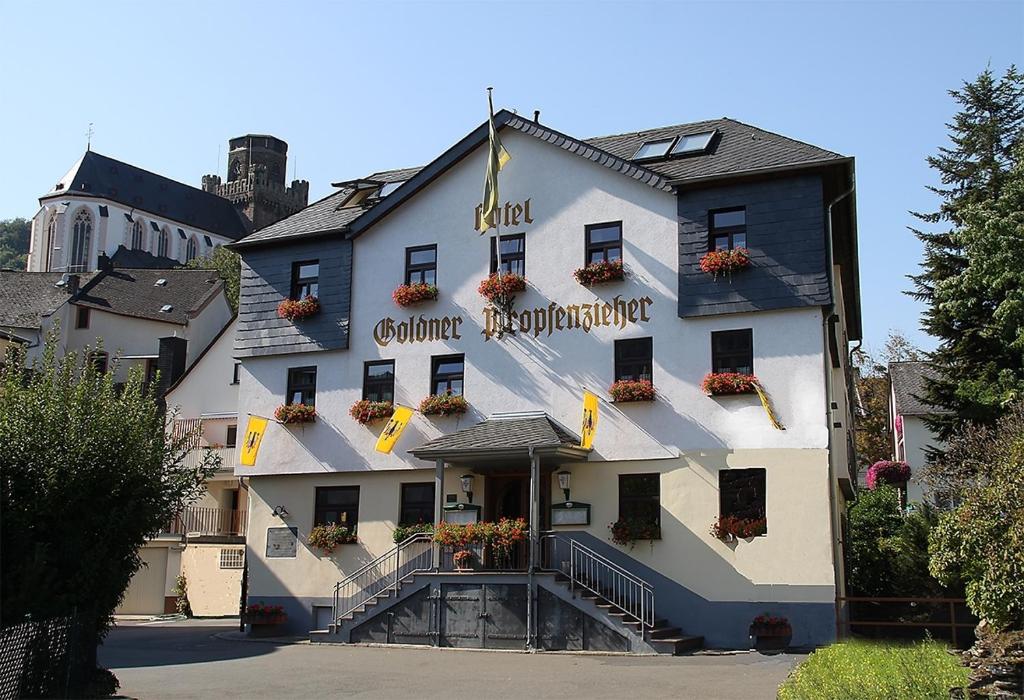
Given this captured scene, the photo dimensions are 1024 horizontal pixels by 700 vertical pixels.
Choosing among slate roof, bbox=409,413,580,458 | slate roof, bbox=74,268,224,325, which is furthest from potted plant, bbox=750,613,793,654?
slate roof, bbox=74,268,224,325

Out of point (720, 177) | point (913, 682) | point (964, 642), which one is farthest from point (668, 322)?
point (913, 682)

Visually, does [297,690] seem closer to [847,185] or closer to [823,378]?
[823,378]

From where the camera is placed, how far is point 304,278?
28.8 m

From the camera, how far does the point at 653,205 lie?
24750 mm

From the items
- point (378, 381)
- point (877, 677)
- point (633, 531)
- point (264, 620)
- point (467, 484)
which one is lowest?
point (264, 620)

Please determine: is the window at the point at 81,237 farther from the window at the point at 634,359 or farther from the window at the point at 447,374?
the window at the point at 634,359

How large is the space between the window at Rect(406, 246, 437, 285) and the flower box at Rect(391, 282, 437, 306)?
1.33 ft

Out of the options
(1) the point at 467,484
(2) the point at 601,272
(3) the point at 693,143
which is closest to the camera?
(2) the point at 601,272

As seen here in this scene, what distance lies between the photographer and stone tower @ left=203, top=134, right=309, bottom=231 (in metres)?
134

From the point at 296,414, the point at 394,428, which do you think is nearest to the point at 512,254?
the point at 394,428

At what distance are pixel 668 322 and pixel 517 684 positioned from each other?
31.7 ft

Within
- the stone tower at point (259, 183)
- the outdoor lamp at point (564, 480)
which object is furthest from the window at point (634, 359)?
the stone tower at point (259, 183)

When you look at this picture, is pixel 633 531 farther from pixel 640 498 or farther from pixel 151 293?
pixel 151 293

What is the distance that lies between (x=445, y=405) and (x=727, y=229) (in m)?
7.42
